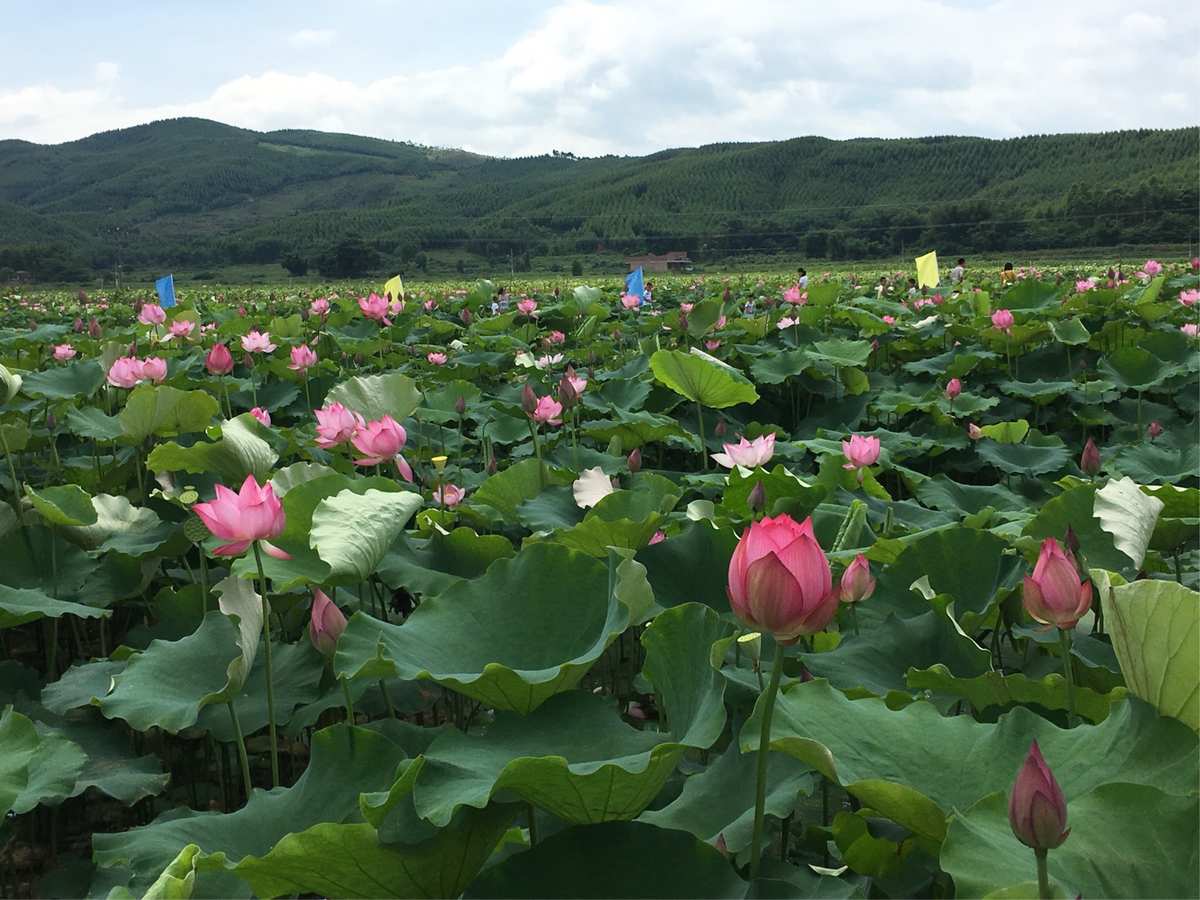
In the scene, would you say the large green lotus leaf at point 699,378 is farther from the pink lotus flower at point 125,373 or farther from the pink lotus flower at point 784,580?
the pink lotus flower at point 784,580

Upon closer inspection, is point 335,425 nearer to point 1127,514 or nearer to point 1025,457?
point 1127,514

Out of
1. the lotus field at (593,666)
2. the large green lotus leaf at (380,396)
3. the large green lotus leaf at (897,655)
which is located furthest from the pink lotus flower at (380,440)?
the large green lotus leaf at (897,655)

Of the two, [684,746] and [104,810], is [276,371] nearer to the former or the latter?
[104,810]

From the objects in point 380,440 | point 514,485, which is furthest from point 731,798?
point 514,485

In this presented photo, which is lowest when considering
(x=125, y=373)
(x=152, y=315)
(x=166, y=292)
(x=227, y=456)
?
(x=227, y=456)

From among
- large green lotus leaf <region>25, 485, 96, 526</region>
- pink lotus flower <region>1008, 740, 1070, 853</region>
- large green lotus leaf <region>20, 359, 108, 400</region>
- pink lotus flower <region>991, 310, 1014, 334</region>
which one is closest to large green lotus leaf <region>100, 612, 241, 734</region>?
large green lotus leaf <region>25, 485, 96, 526</region>

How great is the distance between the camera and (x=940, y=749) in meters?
0.89

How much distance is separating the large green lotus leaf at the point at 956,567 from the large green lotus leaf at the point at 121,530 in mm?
1355

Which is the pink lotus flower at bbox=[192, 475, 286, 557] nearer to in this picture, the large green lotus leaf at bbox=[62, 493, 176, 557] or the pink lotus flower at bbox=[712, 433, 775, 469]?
the large green lotus leaf at bbox=[62, 493, 176, 557]

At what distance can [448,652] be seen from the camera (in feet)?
3.71

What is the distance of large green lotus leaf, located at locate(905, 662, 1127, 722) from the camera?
1.04m

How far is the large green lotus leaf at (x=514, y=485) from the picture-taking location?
6.51 feet

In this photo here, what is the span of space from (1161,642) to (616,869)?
463 mm

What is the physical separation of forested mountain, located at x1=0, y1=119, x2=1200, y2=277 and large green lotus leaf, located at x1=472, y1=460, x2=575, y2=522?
2664 cm
